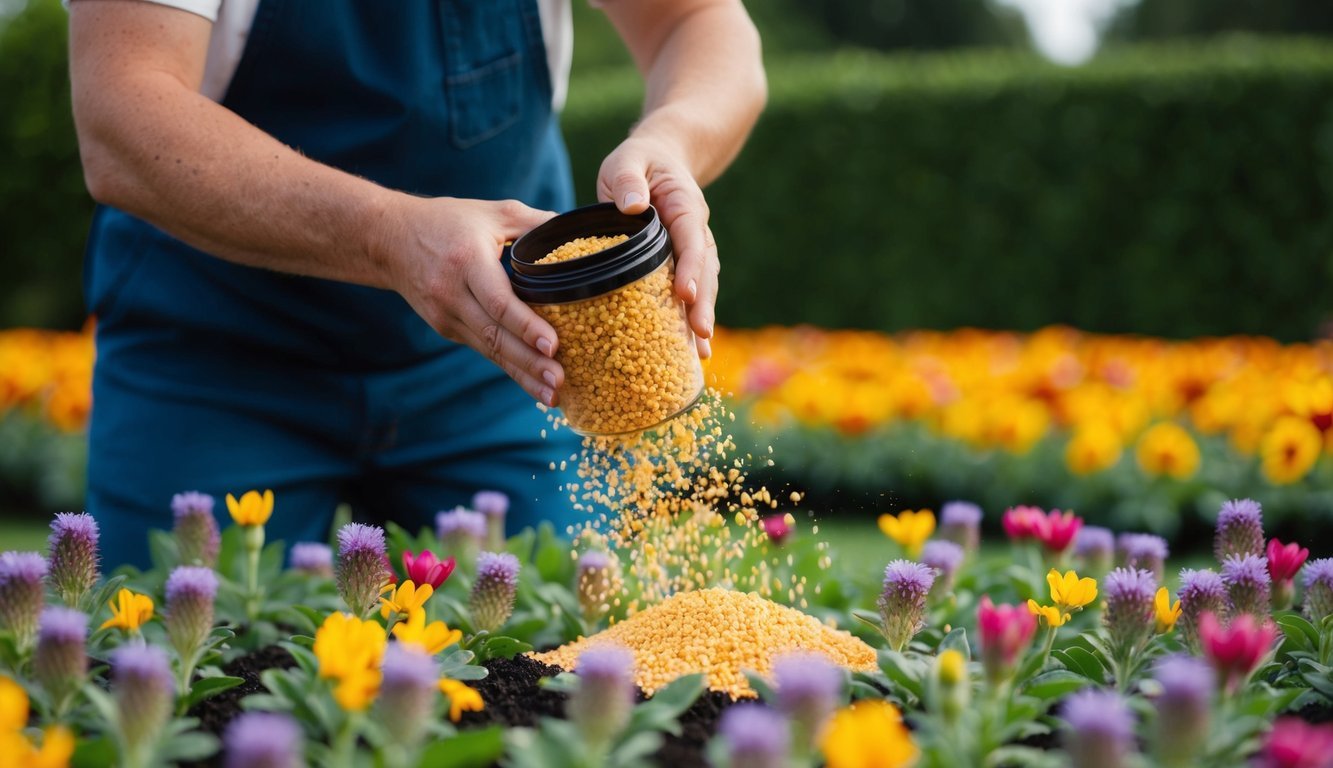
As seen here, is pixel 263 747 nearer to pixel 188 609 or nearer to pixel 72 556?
pixel 188 609

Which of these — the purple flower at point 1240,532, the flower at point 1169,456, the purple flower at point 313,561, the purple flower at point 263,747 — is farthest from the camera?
the flower at point 1169,456

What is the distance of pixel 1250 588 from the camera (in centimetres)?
154

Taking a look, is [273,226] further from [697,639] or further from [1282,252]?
[1282,252]

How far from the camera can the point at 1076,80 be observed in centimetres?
699

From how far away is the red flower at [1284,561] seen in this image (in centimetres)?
168

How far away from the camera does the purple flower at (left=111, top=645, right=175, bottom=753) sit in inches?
42.5

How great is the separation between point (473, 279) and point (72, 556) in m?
0.61

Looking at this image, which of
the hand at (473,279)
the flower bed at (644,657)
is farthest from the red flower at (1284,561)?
the hand at (473,279)

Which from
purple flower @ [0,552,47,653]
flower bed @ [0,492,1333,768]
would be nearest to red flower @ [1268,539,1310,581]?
flower bed @ [0,492,1333,768]

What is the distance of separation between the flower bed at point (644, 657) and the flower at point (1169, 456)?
4.97ft

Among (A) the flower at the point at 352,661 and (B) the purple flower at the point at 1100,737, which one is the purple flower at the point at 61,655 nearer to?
(A) the flower at the point at 352,661

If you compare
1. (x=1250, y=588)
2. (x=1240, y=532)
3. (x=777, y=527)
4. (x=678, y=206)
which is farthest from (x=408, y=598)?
(x=1240, y=532)

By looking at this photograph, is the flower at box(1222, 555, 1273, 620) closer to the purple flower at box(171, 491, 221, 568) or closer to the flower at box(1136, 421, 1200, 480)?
the purple flower at box(171, 491, 221, 568)

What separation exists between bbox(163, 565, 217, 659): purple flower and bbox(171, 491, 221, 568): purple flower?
1.63 feet
